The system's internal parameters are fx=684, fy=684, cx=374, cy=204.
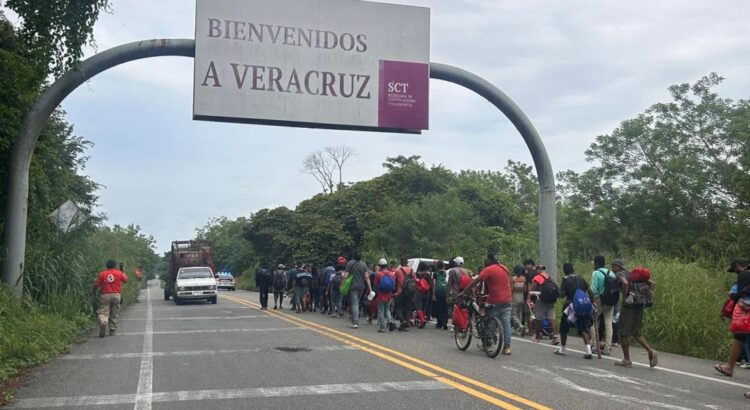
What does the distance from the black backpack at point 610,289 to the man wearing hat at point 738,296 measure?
1.97 meters

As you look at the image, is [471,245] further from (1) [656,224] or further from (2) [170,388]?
(2) [170,388]

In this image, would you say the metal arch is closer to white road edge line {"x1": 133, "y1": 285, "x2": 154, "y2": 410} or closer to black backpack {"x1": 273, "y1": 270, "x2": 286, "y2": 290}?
white road edge line {"x1": 133, "y1": 285, "x2": 154, "y2": 410}

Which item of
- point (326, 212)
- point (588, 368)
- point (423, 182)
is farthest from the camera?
point (326, 212)

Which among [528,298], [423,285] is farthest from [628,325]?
[423,285]

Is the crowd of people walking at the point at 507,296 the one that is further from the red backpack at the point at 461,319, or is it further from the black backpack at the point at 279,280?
the black backpack at the point at 279,280

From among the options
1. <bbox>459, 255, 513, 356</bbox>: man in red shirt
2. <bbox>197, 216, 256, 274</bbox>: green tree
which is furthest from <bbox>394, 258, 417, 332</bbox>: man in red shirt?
<bbox>197, 216, 256, 274</bbox>: green tree

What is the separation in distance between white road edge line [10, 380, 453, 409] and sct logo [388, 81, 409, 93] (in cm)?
1045

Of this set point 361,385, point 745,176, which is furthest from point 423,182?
point 361,385

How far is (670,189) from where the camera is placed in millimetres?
37250

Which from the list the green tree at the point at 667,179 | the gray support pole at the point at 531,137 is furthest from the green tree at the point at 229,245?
the gray support pole at the point at 531,137

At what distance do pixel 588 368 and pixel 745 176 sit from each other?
22.2 metres

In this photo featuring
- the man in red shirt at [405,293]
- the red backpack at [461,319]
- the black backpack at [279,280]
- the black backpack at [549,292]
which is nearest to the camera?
the red backpack at [461,319]

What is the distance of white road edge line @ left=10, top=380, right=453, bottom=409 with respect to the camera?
25.1 ft

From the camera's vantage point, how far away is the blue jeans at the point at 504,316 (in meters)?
11.5
